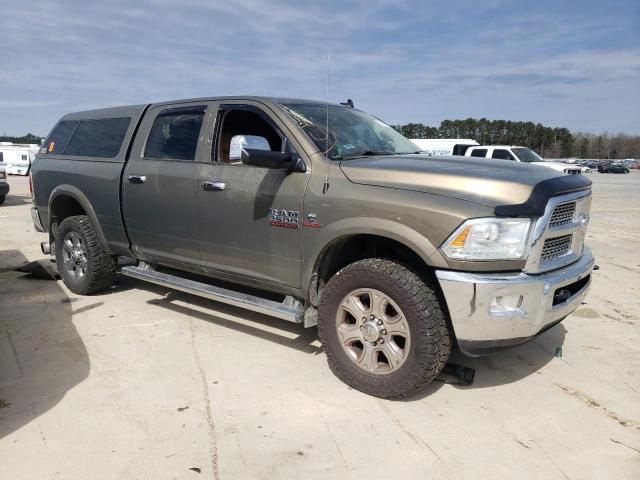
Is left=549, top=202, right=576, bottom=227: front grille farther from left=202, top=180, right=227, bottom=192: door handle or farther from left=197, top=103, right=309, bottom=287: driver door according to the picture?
left=202, top=180, right=227, bottom=192: door handle

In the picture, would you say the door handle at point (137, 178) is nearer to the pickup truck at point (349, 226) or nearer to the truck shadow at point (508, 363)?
the pickup truck at point (349, 226)

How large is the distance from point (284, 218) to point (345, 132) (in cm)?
91

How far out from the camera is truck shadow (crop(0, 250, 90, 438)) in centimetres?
329

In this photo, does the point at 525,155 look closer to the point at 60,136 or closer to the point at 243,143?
the point at 60,136

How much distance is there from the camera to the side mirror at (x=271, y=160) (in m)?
3.46

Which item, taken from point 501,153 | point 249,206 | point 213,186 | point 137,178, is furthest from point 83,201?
point 501,153

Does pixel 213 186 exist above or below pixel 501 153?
below

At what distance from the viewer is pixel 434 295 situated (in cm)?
320

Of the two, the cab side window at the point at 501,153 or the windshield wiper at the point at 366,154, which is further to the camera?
the cab side window at the point at 501,153

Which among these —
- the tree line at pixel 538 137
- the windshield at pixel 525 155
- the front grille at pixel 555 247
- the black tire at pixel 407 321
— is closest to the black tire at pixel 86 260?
the black tire at pixel 407 321

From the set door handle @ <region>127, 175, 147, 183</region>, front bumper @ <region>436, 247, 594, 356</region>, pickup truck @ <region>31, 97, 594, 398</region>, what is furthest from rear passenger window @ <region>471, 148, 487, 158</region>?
front bumper @ <region>436, 247, 594, 356</region>

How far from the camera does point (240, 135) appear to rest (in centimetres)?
436

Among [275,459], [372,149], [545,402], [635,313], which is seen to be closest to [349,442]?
[275,459]

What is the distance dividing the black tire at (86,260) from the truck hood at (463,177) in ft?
10.1
